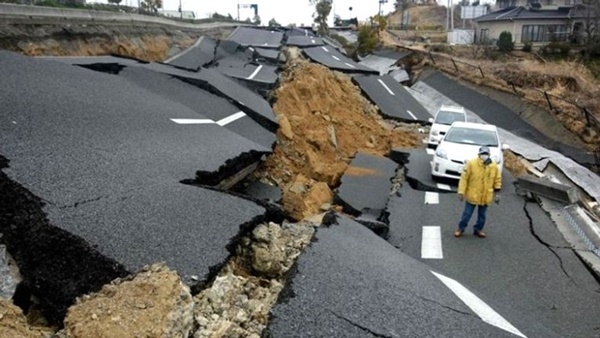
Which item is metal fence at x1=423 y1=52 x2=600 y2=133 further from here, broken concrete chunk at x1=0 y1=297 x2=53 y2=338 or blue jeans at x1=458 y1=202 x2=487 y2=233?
broken concrete chunk at x1=0 y1=297 x2=53 y2=338

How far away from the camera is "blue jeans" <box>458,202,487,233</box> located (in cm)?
859

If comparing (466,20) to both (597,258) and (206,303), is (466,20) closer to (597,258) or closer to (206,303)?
(597,258)

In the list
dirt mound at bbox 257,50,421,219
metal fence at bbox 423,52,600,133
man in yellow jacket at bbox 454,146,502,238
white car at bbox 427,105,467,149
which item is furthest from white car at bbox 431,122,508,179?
metal fence at bbox 423,52,600,133

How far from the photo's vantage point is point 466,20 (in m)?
74.8

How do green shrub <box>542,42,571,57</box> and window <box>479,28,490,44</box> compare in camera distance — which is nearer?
green shrub <box>542,42,571,57</box>

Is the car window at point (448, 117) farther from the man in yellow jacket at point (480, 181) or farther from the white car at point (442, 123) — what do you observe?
the man in yellow jacket at point (480, 181)

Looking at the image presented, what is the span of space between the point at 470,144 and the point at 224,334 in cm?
1038

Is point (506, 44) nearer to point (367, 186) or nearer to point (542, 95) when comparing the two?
point (542, 95)

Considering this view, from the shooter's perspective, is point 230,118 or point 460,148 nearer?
point 230,118

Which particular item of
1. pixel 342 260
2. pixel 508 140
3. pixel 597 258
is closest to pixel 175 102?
pixel 342 260

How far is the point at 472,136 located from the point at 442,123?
3881 mm

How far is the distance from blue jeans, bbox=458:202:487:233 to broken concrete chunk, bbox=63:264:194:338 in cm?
633

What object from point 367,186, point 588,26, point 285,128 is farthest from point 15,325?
point 588,26

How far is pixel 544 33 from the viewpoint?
45.9 meters
